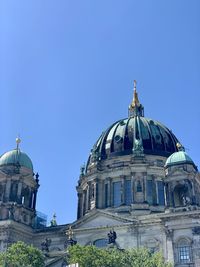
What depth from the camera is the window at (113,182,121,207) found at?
61312 mm

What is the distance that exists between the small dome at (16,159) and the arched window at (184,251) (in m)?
23.6

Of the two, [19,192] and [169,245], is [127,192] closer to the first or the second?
[169,245]

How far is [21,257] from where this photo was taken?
4156 centimetres

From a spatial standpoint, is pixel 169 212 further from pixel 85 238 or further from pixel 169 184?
pixel 85 238

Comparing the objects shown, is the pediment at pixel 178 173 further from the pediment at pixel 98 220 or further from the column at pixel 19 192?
the column at pixel 19 192

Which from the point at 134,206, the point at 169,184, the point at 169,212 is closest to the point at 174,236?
the point at 169,212

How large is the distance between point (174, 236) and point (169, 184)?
6589 mm

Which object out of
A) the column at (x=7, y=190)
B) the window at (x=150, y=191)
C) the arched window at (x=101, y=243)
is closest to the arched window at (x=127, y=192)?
the window at (x=150, y=191)

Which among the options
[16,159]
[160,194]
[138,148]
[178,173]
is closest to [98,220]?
[160,194]

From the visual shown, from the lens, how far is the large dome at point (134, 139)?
2598 inches

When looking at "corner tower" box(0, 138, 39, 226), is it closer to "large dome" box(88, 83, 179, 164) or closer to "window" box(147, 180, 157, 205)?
"large dome" box(88, 83, 179, 164)

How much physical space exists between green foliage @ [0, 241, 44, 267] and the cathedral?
22.6ft

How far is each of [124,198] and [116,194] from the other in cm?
190

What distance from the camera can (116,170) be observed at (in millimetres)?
63219
